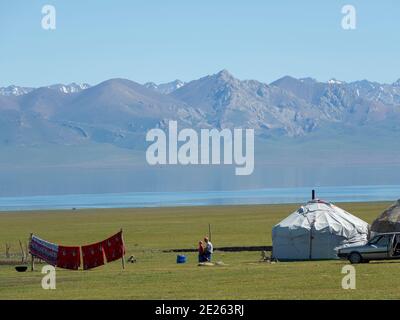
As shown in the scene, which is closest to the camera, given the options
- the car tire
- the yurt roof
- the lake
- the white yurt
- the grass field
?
the grass field

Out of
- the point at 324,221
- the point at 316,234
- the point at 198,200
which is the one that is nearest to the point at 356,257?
the point at 316,234

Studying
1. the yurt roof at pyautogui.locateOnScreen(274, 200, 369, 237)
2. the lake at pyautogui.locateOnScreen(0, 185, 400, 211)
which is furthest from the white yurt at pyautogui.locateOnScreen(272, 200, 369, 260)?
the lake at pyautogui.locateOnScreen(0, 185, 400, 211)

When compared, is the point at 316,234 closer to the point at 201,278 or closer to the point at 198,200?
the point at 201,278

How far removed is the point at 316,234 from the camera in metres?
41.2

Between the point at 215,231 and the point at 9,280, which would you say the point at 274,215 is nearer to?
the point at 215,231

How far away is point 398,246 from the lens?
3491cm

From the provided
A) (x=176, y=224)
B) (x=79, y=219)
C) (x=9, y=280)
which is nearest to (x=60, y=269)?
(x=9, y=280)

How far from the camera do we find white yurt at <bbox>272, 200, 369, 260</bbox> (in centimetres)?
4103

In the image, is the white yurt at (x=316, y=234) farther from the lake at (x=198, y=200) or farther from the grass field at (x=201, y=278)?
the lake at (x=198, y=200)

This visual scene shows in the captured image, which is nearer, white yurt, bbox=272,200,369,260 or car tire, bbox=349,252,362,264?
car tire, bbox=349,252,362,264

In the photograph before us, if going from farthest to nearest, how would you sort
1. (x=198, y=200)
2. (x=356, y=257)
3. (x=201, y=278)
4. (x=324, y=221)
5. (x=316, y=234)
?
(x=198, y=200), (x=324, y=221), (x=316, y=234), (x=356, y=257), (x=201, y=278)

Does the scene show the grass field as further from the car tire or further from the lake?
the lake
